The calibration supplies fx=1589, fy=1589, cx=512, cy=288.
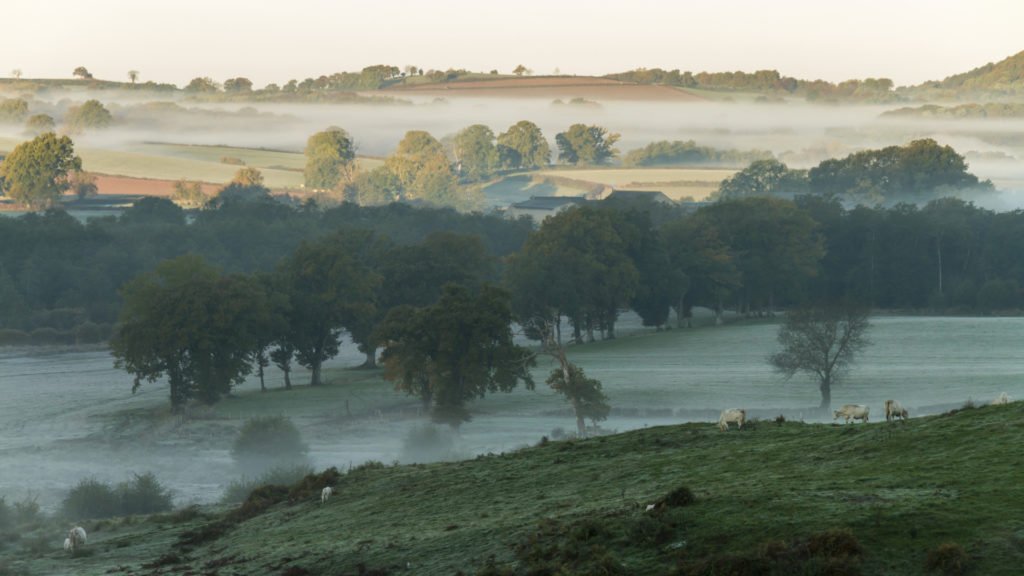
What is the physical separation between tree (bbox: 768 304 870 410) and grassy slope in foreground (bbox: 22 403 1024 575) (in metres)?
52.4

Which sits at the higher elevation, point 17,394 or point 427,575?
point 427,575

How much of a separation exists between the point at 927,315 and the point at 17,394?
3422 inches

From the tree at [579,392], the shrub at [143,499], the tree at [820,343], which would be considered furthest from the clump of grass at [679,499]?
the tree at [820,343]

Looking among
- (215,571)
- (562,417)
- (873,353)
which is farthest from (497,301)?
(215,571)

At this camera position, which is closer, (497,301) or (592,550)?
(592,550)

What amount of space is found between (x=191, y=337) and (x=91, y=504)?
3910cm

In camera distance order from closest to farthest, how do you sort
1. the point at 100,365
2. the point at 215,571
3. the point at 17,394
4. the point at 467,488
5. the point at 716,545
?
the point at 716,545 < the point at 215,571 < the point at 467,488 < the point at 17,394 < the point at 100,365

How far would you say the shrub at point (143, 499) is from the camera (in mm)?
66938

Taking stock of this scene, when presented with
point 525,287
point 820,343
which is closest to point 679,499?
point 820,343

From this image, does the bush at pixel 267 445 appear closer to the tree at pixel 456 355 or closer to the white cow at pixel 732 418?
the tree at pixel 456 355

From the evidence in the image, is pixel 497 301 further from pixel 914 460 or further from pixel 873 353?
pixel 914 460

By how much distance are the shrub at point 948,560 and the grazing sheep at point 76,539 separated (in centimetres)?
2796

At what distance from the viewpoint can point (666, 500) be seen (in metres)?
34.7

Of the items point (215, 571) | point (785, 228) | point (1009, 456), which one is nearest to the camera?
point (1009, 456)
